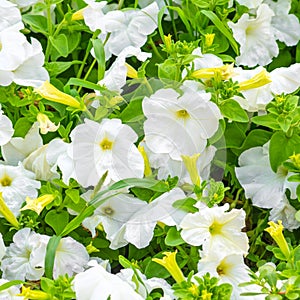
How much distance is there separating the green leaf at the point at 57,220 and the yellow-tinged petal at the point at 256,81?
0.36 m

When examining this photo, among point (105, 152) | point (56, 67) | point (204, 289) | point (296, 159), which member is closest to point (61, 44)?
point (56, 67)

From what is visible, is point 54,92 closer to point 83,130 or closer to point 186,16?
point 83,130

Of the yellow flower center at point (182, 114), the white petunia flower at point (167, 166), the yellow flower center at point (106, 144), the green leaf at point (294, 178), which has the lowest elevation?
the green leaf at point (294, 178)

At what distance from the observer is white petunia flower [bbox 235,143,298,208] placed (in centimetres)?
134

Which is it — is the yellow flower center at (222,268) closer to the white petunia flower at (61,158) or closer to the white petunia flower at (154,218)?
the white petunia flower at (154,218)

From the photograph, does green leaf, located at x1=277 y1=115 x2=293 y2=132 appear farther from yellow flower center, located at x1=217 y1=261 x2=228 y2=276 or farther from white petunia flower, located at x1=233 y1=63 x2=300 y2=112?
yellow flower center, located at x1=217 y1=261 x2=228 y2=276

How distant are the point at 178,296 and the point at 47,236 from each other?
0.29m

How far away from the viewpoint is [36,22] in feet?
5.04

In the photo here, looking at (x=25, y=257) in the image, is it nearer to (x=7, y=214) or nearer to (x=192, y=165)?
(x=7, y=214)

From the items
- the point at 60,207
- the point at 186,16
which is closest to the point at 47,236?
the point at 60,207

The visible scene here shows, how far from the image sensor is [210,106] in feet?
4.21

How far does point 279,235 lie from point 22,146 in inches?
19.6

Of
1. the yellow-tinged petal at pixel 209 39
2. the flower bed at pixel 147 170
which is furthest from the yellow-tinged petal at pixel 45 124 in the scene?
the yellow-tinged petal at pixel 209 39

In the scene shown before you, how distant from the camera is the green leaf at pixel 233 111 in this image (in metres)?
1.31
